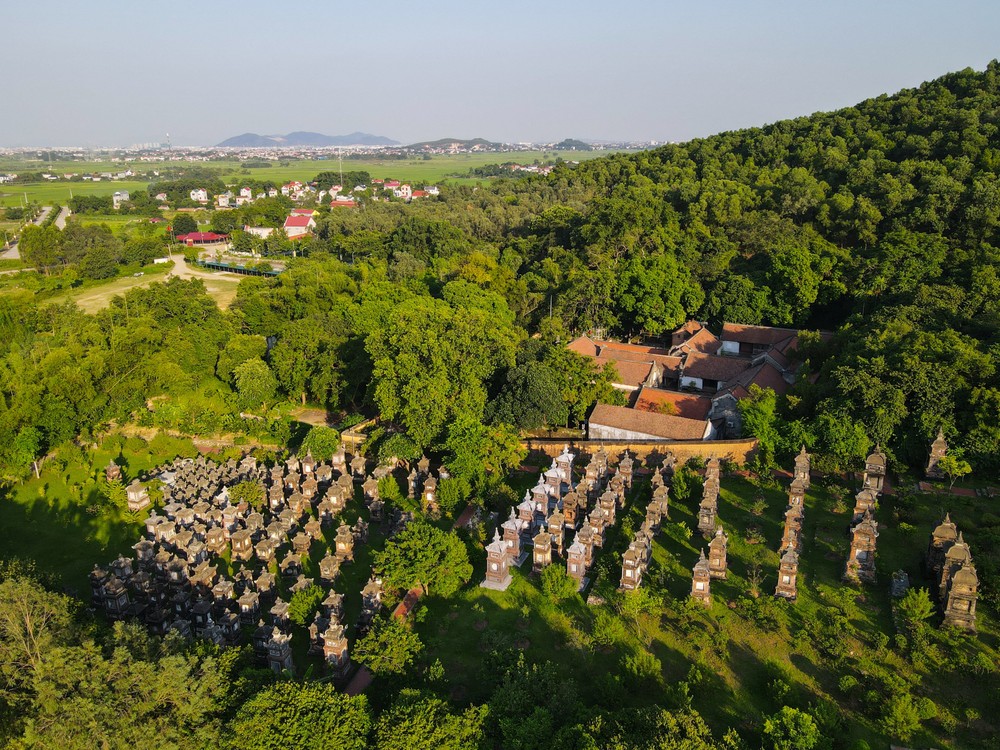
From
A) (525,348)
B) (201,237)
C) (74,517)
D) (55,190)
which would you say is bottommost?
(74,517)

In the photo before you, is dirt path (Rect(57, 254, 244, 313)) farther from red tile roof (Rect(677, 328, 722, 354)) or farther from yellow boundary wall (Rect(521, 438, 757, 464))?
red tile roof (Rect(677, 328, 722, 354))

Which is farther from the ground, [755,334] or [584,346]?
[755,334]

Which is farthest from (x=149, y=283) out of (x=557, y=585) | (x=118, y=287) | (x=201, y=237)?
(x=557, y=585)

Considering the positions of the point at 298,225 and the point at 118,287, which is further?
the point at 298,225

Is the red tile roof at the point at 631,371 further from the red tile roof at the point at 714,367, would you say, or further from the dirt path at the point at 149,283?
Answer: the dirt path at the point at 149,283

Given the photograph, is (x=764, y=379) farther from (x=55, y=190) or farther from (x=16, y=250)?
(x=55, y=190)

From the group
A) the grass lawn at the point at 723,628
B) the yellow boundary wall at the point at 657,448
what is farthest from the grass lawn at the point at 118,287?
the grass lawn at the point at 723,628

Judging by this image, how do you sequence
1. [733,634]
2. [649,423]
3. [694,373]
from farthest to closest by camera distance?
1. [694,373]
2. [649,423]
3. [733,634]
